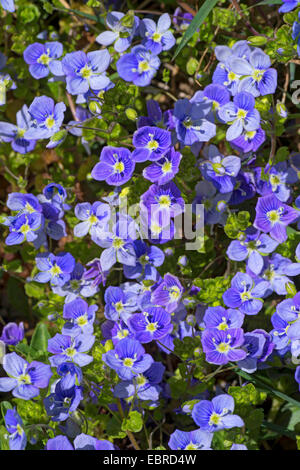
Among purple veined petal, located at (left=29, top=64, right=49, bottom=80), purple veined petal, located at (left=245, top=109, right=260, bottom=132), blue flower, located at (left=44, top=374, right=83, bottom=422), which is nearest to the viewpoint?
blue flower, located at (left=44, top=374, right=83, bottom=422)

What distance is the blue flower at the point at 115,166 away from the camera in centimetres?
207

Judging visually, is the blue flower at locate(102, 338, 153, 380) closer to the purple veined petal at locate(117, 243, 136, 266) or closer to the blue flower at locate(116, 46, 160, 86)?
the purple veined petal at locate(117, 243, 136, 266)

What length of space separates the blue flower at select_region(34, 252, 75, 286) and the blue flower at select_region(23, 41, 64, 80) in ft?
2.25

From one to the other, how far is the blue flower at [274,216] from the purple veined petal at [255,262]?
9 cm

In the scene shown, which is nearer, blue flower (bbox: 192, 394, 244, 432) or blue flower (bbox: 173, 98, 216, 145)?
blue flower (bbox: 192, 394, 244, 432)

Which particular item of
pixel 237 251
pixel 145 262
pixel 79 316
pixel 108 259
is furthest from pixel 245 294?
pixel 79 316

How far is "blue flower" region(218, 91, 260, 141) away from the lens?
6.68 feet

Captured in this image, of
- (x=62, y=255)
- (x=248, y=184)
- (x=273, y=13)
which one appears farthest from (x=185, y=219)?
(x=273, y=13)

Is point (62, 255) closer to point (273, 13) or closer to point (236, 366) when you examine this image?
point (236, 366)

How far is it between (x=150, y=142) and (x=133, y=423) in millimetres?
882

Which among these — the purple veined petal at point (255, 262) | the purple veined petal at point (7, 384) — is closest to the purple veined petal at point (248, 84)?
the purple veined petal at point (255, 262)

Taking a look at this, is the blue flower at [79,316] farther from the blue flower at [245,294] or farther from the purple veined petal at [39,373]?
the blue flower at [245,294]

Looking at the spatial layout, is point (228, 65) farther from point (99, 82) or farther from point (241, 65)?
point (99, 82)

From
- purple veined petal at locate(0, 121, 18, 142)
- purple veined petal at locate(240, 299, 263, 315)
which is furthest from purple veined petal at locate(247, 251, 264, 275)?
purple veined petal at locate(0, 121, 18, 142)
